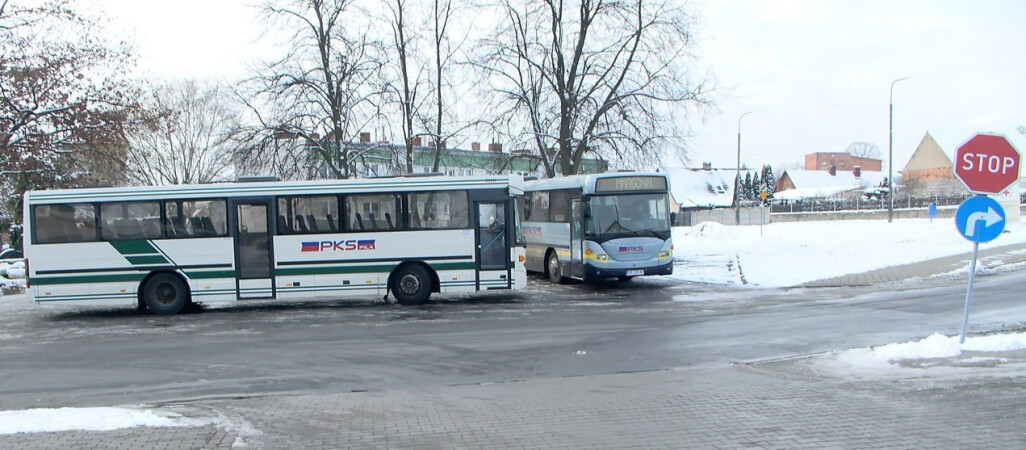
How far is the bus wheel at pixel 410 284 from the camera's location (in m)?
16.7

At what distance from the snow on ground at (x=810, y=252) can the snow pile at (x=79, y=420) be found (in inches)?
624

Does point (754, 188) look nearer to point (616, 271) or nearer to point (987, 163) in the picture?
point (616, 271)

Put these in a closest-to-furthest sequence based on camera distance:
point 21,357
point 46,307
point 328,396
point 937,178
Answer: point 328,396 → point 21,357 → point 46,307 → point 937,178

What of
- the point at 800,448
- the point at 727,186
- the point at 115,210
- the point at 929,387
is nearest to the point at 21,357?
the point at 115,210

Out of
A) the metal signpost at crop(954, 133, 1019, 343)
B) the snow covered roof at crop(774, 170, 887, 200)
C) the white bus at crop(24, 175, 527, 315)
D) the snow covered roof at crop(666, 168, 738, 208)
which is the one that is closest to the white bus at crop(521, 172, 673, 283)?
the white bus at crop(24, 175, 527, 315)

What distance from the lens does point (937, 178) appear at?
8206 cm

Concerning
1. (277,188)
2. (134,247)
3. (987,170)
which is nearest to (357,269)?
(277,188)

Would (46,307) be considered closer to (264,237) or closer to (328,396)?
(264,237)

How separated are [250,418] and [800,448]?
15.8 feet

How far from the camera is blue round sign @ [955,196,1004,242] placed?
9.81 m

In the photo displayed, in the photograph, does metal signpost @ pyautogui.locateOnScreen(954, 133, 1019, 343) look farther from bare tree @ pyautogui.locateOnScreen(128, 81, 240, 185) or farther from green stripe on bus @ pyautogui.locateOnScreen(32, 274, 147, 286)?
bare tree @ pyautogui.locateOnScreen(128, 81, 240, 185)

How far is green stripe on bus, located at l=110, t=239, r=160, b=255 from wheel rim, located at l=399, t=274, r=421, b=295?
5.15 m

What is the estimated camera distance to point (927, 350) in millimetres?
9484

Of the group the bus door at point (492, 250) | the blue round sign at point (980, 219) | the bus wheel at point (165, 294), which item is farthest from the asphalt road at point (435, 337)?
the blue round sign at point (980, 219)
